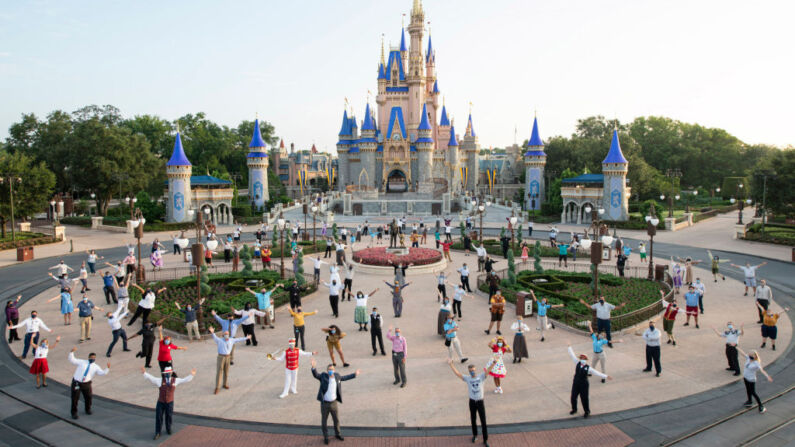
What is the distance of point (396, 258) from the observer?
26.5m

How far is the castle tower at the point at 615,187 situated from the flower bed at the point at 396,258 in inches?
1094

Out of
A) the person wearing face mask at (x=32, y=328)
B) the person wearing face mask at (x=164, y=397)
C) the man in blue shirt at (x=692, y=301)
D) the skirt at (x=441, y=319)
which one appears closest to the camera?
the person wearing face mask at (x=164, y=397)

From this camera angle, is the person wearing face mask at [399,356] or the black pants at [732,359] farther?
the black pants at [732,359]

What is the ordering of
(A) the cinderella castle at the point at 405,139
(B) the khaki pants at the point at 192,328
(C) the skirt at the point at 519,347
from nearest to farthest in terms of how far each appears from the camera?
(C) the skirt at the point at 519,347
(B) the khaki pants at the point at 192,328
(A) the cinderella castle at the point at 405,139

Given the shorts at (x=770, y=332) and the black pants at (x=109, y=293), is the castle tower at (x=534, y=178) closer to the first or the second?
the shorts at (x=770, y=332)

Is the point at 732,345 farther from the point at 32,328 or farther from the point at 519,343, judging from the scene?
the point at 32,328

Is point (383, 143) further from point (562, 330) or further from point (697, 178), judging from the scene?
point (562, 330)

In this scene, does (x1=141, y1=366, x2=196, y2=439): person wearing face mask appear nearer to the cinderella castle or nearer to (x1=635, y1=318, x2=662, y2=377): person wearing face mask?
(x1=635, y1=318, x2=662, y2=377): person wearing face mask

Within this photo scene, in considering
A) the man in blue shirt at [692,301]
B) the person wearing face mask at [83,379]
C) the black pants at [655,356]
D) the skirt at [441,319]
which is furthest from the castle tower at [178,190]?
the black pants at [655,356]

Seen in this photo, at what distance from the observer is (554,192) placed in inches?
2217

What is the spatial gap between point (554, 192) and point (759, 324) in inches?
1580

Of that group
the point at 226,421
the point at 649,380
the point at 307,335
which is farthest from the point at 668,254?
the point at 226,421

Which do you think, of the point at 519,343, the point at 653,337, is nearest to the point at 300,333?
the point at 519,343

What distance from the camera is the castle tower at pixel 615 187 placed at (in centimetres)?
4959
